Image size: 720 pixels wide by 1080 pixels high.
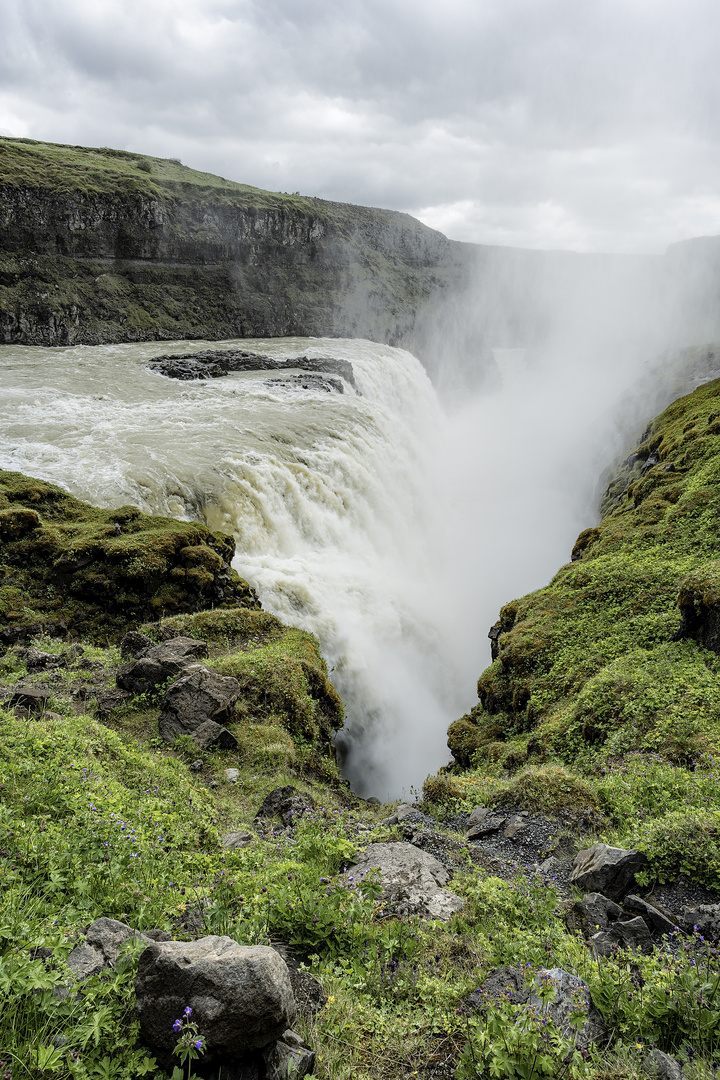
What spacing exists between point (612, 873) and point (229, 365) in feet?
161

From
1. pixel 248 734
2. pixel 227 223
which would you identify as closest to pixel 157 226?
pixel 227 223

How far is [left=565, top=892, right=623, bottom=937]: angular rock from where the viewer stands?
513 cm

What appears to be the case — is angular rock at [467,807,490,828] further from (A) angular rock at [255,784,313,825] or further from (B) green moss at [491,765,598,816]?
(A) angular rock at [255,784,313,825]

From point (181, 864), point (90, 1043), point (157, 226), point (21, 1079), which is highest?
point (157, 226)

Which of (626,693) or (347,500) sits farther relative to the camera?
(347,500)

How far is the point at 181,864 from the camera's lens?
5078mm

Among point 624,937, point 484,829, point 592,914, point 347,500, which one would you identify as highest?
point 624,937

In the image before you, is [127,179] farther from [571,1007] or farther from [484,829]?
[571,1007]

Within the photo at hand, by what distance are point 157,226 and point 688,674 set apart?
286 feet

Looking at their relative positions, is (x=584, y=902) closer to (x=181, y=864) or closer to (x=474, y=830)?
(x=474, y=830)

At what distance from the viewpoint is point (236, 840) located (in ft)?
21.9

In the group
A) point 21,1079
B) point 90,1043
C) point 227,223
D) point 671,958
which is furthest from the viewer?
point 227,223

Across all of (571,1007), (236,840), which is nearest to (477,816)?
(236,840)

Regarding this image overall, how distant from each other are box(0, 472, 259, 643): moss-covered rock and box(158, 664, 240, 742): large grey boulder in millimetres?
4738
